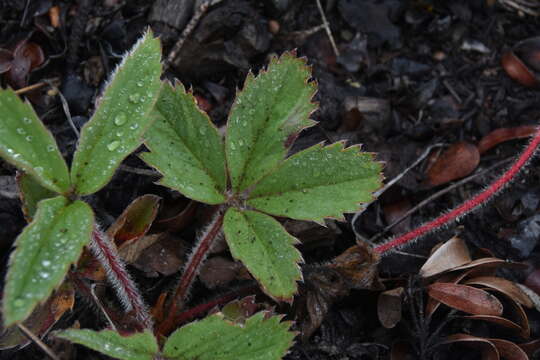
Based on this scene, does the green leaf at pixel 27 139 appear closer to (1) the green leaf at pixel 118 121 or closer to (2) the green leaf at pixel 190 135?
(1) the green leaf at pixel 118 121

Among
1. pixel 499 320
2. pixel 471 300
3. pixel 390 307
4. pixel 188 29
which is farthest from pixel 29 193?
pixel 499 320

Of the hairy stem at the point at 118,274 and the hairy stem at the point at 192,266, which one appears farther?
the hairy stem at the point at 192,266

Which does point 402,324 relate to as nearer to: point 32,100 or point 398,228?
point 398,228

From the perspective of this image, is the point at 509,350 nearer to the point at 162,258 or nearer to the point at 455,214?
the point at 455,214

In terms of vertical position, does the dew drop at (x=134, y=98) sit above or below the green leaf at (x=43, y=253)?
above

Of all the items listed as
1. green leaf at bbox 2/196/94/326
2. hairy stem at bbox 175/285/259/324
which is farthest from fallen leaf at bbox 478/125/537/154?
green leaf at bbox 2/196/94/326

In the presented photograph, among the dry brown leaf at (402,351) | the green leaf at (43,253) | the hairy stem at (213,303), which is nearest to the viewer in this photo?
the green leaf at (43,253)

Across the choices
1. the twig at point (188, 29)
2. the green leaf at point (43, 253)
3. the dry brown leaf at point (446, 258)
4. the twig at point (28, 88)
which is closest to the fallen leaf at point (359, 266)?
the dry brown leaf at point (446, 258)
